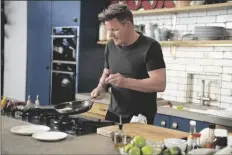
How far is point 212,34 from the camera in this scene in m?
3.44

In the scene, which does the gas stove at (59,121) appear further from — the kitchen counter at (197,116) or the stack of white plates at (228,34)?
the stack of white plates at (228,34)

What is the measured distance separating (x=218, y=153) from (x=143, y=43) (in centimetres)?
116

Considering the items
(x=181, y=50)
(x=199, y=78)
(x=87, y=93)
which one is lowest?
(x=87, y=93)

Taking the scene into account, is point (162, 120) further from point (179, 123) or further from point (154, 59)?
point (154, 59)

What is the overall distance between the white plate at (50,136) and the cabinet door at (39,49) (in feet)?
10.4

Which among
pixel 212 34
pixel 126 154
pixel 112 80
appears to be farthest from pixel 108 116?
pixel 212 34

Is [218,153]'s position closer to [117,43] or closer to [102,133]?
[102,133]

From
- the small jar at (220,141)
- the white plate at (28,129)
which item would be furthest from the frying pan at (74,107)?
the small jar at (220,141)

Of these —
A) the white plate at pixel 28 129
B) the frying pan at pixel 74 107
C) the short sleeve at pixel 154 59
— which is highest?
the short sleeve at pixel 154 59

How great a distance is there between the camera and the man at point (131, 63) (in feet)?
7.86

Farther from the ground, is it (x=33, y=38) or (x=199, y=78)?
(x=33, y=38)

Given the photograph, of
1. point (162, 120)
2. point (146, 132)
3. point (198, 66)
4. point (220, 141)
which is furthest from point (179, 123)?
point (220, 141)

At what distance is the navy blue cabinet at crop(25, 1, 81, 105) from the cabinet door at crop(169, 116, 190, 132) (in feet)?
6.73

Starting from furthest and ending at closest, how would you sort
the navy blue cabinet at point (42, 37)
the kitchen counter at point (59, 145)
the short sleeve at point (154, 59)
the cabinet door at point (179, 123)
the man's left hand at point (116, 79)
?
the navy blue cabinet at point (42, 37) < the cabinet door at point (179, 123) < the short sleeve at point (154, 59) < the man's left hand at point (116, 79) < the kitchen counter at point (59, 145)
